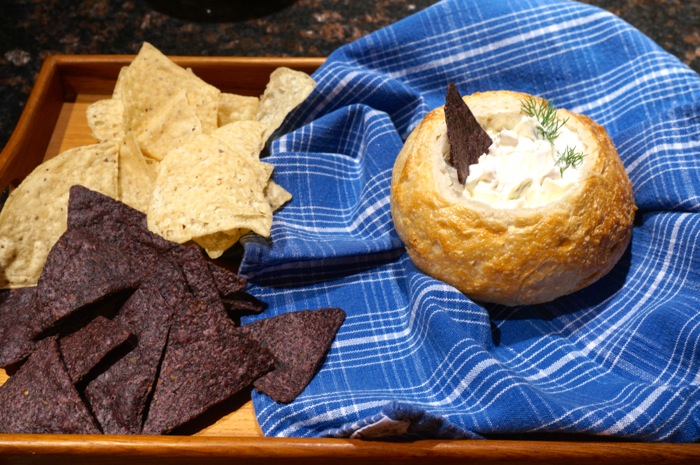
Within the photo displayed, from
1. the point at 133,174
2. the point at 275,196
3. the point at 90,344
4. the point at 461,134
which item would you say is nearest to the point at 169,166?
the point at 133,174

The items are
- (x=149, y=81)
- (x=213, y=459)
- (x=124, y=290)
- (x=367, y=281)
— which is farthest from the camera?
(x=149, y=81)

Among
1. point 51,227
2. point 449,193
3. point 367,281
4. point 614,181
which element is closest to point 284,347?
point 367,281

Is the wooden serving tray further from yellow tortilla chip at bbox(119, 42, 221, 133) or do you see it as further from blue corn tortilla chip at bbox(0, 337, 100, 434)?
yellow tortilla chip at bbox(119, 42, 221, 133)

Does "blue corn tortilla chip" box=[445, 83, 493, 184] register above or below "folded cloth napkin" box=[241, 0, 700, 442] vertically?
above

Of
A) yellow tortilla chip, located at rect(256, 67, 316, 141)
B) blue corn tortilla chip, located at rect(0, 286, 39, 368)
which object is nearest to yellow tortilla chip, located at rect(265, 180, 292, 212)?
yellow tortilla chip, located at rect(256, 67, 316, 141)

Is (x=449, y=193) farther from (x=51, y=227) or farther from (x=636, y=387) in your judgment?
(x=51, y=227)

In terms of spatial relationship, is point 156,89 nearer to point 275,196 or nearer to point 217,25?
point 275,196

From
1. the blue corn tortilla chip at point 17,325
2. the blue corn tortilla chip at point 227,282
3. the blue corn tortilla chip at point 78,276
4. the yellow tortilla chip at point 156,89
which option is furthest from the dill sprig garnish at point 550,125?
the blue corn tortilla chip at point 17,325

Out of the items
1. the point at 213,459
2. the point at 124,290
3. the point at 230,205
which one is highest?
the point at 230,205
